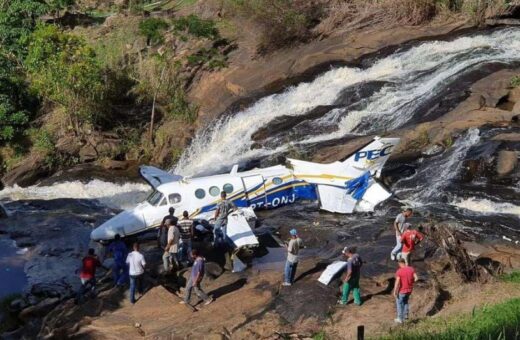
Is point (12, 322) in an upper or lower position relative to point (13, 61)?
lower

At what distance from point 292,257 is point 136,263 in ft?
11.6

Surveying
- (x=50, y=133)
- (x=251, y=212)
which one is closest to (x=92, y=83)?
(x=50, y=133)

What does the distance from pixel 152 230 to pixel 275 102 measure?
12518mm

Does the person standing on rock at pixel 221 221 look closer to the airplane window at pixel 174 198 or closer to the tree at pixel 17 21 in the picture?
the airplane window at pixel 174 198

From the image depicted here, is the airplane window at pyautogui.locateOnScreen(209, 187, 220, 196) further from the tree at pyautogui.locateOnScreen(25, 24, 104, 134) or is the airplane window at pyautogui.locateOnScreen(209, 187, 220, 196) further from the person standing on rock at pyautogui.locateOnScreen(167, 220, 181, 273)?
the tree at pyautogui.locateOnScreen(25, 24, 104, 134)

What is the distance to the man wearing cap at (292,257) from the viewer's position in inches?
554

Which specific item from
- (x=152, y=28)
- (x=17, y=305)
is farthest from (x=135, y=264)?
(x=152, y=28)

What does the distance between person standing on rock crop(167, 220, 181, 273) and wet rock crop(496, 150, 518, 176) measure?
10793 millimetres

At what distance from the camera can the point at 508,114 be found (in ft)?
76.8

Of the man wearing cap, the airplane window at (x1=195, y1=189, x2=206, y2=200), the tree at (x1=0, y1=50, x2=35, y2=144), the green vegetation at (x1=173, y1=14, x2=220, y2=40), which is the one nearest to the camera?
the man wearing cap

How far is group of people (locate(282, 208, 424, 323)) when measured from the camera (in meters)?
12.3

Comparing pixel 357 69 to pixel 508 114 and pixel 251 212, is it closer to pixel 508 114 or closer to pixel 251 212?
pixel 508 114

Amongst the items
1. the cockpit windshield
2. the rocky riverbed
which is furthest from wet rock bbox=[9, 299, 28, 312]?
the cockpit windshield

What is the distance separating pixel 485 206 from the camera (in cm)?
1928
